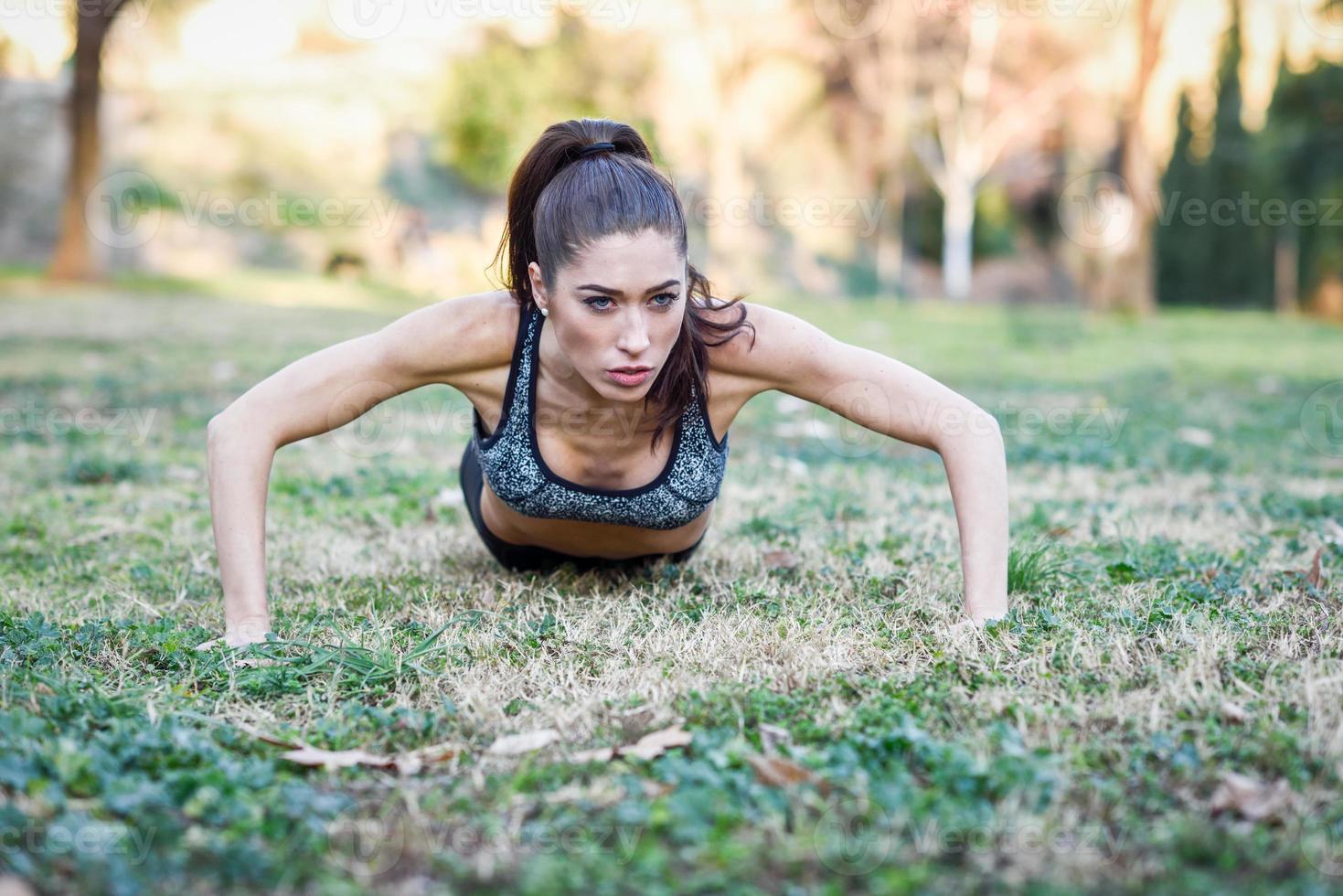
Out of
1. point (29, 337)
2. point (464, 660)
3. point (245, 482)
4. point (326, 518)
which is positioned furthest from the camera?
point (29, 337)

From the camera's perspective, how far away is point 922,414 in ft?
9.53

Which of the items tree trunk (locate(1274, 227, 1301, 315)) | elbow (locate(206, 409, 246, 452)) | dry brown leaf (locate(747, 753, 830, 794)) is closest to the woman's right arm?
elbow (locate(206, 409, 246, 452))

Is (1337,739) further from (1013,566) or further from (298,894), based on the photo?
(298,894)

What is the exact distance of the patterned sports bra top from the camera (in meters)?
2.96

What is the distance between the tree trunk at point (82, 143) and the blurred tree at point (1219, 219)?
76.0 feet

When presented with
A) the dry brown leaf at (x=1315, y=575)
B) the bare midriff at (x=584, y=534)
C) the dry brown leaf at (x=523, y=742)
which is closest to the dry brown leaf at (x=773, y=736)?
the dry brown leaf at (x=523, y=742)

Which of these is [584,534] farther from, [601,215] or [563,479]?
[601,215]

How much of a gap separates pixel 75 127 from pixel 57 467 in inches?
467

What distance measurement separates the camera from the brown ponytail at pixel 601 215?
8.48 feet

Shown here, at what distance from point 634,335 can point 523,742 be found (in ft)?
3.20

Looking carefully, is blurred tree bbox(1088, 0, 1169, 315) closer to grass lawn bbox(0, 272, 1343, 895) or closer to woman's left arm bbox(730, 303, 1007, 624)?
grass lawn bbox(0, 272, 1343, 895)

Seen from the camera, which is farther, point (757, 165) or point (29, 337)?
point (757, 165)

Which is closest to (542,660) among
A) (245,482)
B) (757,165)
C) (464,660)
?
(464,660)

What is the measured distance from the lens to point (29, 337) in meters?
10.0
